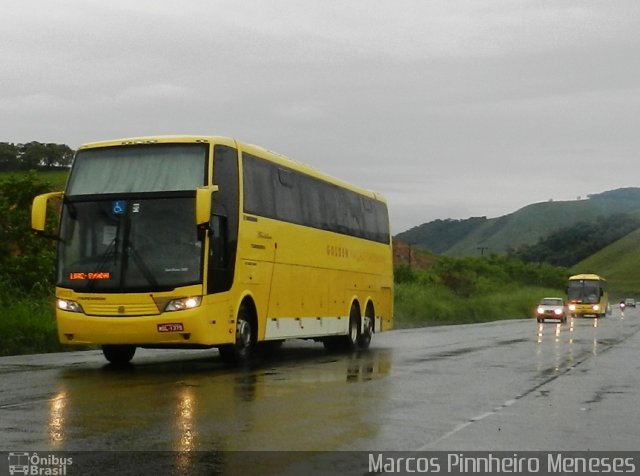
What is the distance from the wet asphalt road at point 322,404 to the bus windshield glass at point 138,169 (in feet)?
9.86

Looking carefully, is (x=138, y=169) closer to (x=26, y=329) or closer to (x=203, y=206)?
(x=203, y=206)

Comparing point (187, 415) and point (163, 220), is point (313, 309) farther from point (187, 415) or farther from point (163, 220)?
point (187, 415)

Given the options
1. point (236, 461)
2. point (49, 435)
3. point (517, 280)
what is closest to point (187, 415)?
point (49, 435)

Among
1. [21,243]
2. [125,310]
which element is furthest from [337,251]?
[21,243]

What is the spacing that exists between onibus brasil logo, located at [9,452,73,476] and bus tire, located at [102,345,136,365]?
35.8ft

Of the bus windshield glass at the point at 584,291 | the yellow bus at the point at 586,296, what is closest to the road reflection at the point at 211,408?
the yellow bus at the point at 586,296

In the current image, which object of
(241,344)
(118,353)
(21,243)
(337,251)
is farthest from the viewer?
(21,243)

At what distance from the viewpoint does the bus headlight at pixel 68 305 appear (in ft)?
57.8

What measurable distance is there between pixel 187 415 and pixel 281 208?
9998 millimetres

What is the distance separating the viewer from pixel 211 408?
12.2 metres

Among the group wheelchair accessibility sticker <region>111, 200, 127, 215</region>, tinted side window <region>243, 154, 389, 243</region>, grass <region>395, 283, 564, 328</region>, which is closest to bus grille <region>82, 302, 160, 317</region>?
wheelchair accessibility sticker <region>111, 200, 127, 215</region>

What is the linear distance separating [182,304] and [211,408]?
17.2 ft

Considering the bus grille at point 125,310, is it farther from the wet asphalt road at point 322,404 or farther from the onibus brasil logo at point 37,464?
the onibus brasil logo at point 37,464

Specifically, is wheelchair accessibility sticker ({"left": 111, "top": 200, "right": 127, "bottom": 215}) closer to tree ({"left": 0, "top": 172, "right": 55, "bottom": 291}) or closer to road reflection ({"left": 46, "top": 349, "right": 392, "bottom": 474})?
road reflection ({"left": 46, "top": 349, "right": 392, "bottom": 474})
